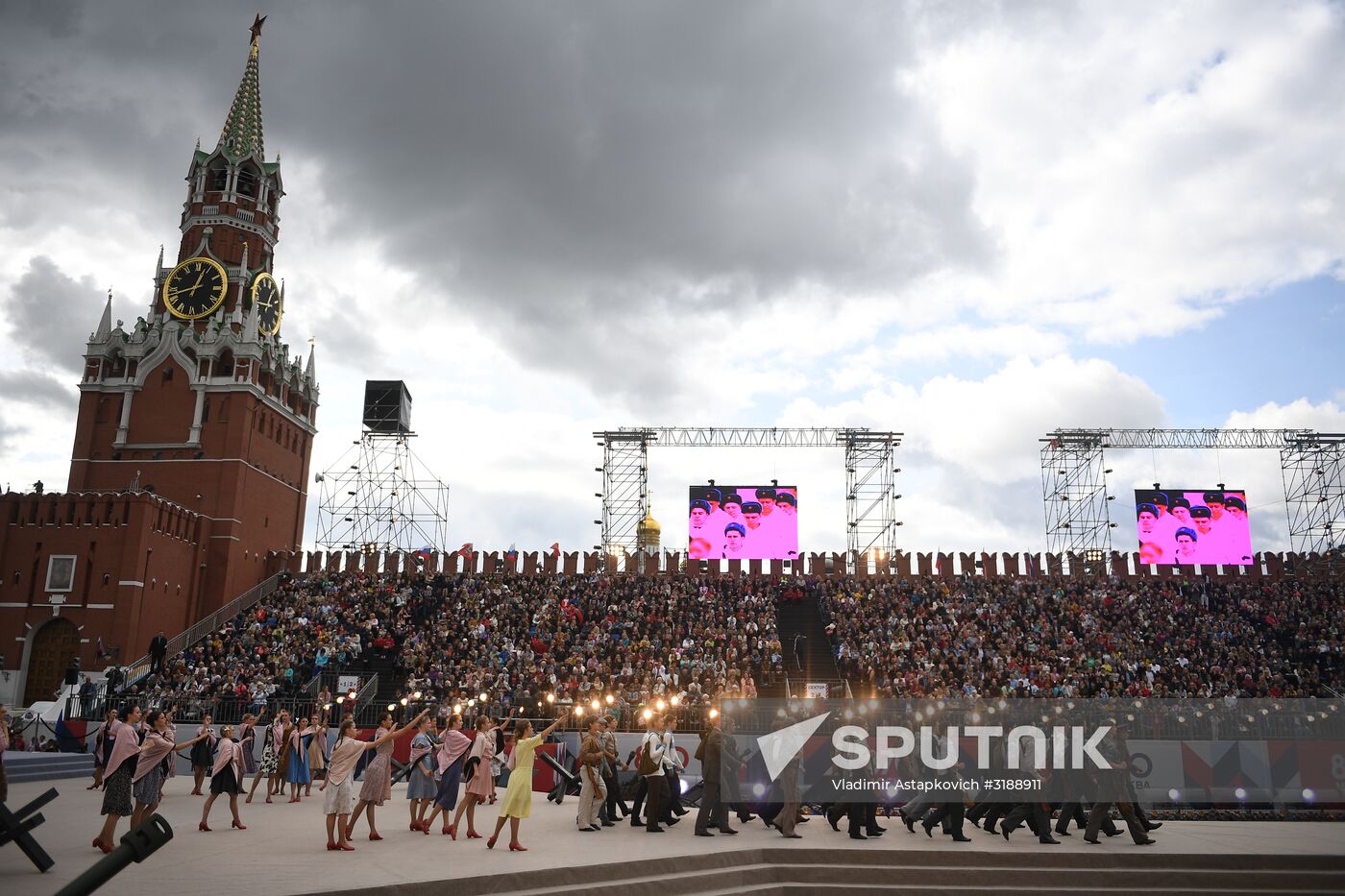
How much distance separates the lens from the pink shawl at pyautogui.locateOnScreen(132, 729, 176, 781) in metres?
12.2

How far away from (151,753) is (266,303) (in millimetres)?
44498

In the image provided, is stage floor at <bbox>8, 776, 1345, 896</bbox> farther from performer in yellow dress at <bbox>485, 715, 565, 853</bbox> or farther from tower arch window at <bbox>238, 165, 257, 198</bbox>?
tower arch window at <bbox>238, 165, 257, 198</bbox>

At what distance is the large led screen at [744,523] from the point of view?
47031 mm

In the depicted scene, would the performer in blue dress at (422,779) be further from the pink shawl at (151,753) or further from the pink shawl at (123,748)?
the pink shawl at (123,748)

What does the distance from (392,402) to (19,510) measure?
63.7ft

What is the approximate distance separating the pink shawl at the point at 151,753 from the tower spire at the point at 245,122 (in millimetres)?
49653

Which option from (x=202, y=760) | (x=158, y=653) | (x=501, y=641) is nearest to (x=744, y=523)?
(x=501, y=641)

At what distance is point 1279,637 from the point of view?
133ft

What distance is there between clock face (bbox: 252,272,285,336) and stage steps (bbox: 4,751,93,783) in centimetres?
3052

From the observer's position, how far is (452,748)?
14484 mm

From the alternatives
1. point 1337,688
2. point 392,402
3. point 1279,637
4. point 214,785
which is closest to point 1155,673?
point 1337,688

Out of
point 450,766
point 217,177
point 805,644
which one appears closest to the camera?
point 450,766

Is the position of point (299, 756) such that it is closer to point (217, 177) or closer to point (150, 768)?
point (150, 768)

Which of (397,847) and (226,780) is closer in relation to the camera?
(397,847)
